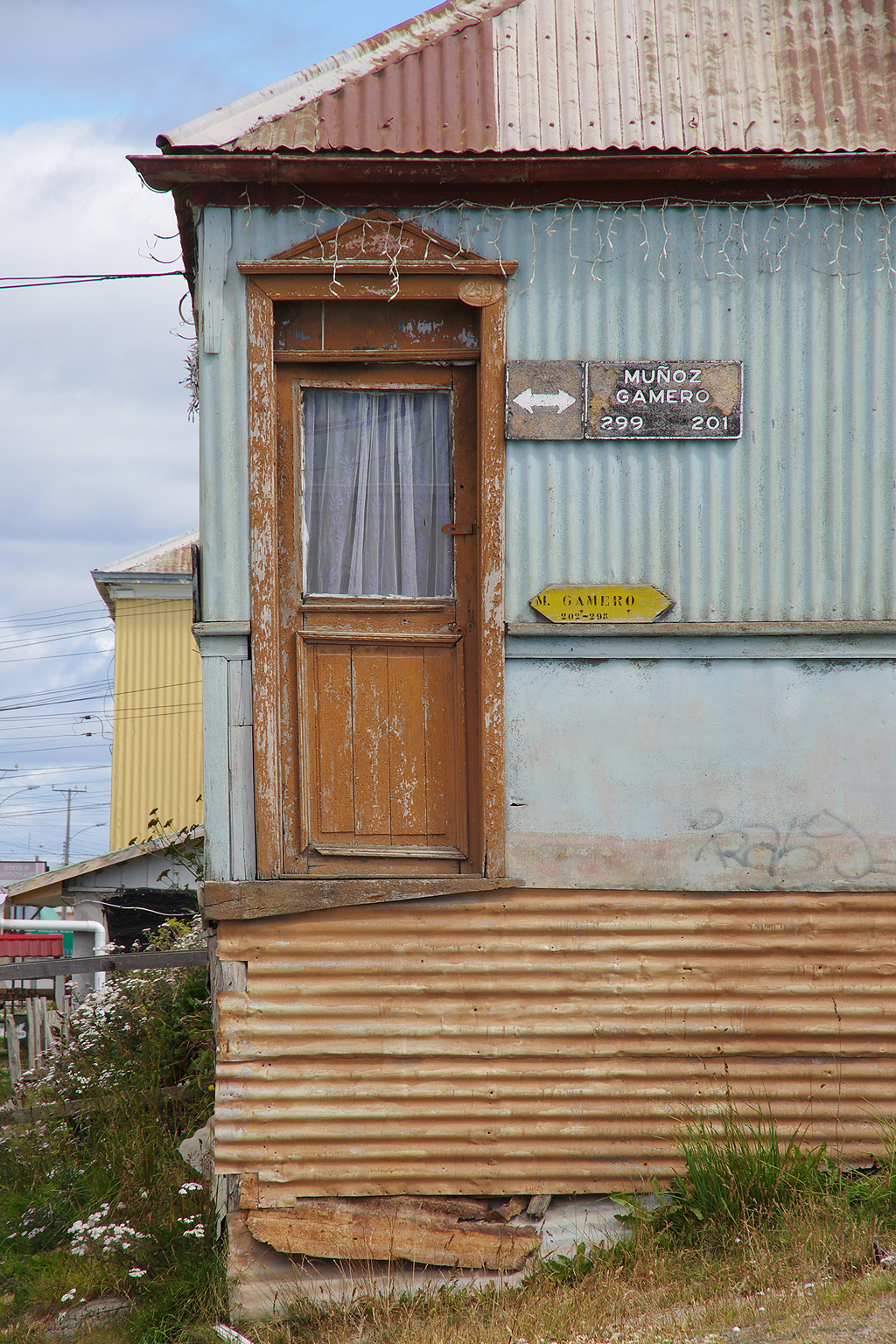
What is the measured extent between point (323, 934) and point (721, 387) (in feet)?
10.4

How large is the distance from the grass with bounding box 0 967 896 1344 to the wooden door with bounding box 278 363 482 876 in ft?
5.92

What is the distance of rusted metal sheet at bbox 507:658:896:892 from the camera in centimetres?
463

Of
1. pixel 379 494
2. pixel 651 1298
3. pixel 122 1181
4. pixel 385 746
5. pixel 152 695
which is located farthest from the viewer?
pixel 152 695

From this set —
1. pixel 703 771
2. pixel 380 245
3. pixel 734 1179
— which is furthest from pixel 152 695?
pixel 734 1179

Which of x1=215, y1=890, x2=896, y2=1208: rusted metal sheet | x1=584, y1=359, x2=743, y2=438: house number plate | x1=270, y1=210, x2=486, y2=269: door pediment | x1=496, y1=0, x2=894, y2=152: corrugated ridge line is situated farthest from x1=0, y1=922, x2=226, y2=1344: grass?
x1=496, y1=0, x2=894, y2=152: corrugated ridge line

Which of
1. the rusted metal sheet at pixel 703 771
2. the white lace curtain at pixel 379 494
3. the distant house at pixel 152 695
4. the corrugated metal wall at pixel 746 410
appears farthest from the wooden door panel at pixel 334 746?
the distant house at pixel 152 695

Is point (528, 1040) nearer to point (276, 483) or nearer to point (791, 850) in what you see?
point (791, 850)

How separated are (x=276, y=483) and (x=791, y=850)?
3.01 meters

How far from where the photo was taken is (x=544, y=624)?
181 inches

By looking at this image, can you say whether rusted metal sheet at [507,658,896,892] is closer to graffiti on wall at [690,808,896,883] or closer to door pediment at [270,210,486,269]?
graffiti on wall at [690,808,896,883]

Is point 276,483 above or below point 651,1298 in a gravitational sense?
above

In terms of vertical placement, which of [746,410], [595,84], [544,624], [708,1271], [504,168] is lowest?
[708,1271]

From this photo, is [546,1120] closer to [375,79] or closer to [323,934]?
[323,934]

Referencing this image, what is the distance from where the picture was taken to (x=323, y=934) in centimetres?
452
